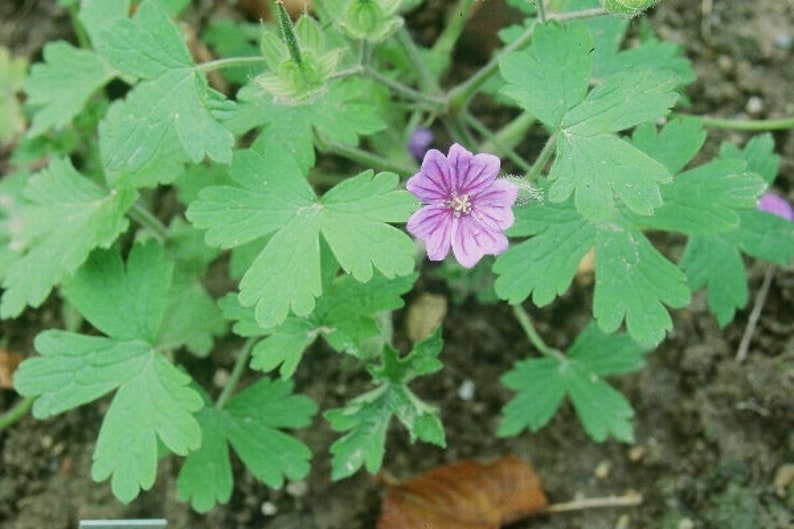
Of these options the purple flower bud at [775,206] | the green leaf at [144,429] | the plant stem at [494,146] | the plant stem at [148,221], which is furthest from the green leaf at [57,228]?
the purple flower bud at [775,206]

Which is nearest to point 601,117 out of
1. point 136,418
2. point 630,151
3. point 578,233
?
point 630,151

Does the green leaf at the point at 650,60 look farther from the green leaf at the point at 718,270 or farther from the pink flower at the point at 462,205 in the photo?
the pink flower at the point at 462,205

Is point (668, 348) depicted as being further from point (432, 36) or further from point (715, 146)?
point (432, 36)

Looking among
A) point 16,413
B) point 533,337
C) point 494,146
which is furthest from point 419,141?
point 16,413

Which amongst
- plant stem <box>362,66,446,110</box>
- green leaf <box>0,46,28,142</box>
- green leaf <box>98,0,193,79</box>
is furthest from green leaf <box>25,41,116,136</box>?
plant stem <box>362,66,446,110</box>

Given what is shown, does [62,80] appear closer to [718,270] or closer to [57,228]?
[57,228]

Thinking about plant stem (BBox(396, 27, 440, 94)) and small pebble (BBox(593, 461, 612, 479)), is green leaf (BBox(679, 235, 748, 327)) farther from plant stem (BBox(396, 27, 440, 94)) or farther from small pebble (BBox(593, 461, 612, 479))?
plant stem (BBox(396, 27, 440, 94))

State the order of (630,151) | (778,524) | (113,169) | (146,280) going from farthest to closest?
(778,524), (146,280), (113,169), (630,151)
